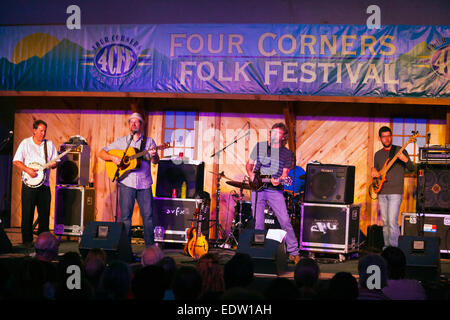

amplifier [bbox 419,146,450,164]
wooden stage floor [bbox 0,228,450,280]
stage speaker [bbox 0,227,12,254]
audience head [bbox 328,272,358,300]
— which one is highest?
amplifier [bbox 419,146,450,164]

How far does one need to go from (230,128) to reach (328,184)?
2.72 meters

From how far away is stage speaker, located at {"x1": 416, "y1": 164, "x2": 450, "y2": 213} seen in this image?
32.3 ft

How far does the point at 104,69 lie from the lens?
10.9 metres

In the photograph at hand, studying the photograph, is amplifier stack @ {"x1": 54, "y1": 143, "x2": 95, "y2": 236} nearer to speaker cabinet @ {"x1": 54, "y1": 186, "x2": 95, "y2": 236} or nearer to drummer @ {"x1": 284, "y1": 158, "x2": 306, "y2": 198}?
speaker cabinet @ {"x1": 54, "y1": 186, "x2": 95, "y2": 236}

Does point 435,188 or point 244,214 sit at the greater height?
point 435,188

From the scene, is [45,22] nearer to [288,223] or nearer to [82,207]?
[82,207]

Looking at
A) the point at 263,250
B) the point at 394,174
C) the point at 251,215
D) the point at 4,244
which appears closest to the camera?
the point at 263,250

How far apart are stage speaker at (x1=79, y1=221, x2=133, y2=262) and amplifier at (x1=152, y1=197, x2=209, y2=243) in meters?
2.39

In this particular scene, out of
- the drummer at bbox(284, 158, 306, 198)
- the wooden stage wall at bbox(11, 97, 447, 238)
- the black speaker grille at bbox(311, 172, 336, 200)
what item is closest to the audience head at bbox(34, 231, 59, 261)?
the black speaker grille at bbox(311, 172, 336, 200)

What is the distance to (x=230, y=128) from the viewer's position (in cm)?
1159

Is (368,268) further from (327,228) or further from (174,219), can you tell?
(174,219)

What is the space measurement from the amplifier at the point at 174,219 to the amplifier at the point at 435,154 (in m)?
3.94

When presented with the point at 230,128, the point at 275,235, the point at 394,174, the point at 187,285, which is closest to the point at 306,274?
the point at 187,285

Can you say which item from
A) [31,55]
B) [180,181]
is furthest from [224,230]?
[31,55]
